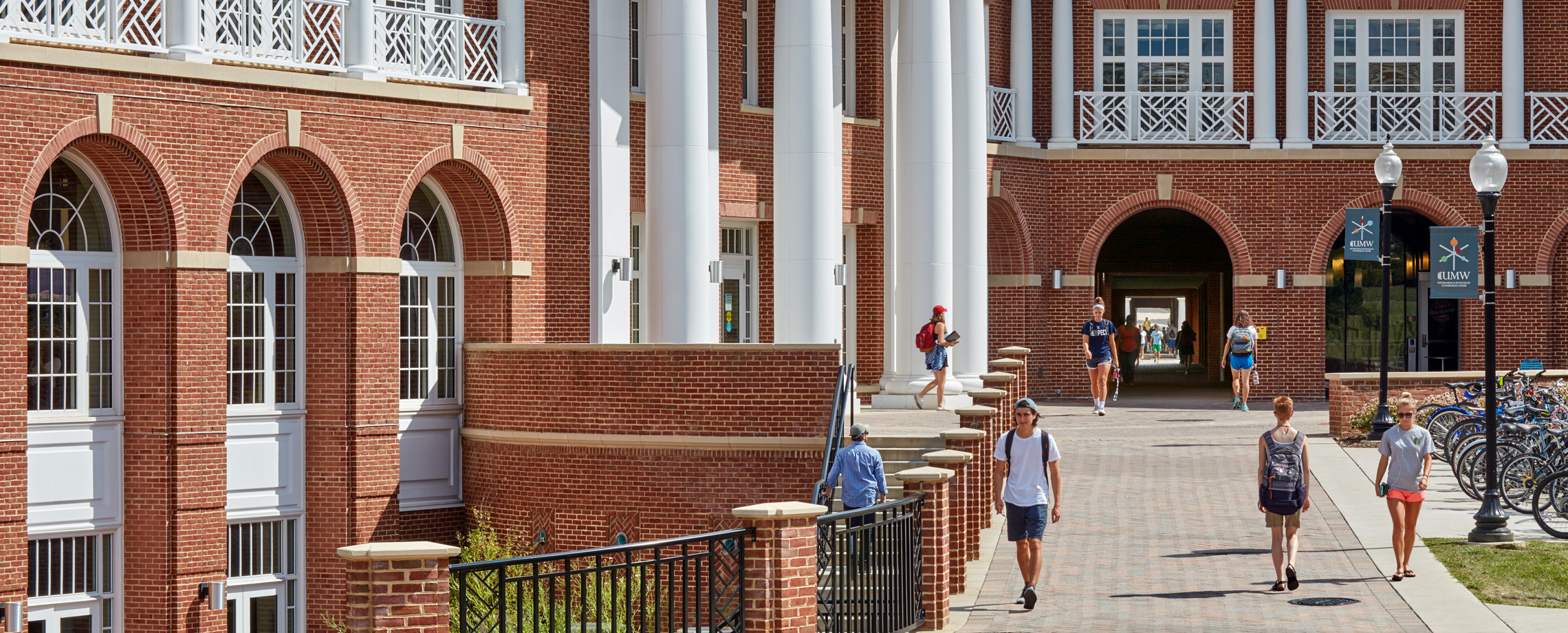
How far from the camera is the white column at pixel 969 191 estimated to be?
25484 millimetres

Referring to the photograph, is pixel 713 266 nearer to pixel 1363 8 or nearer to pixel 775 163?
→ pixel 775 163

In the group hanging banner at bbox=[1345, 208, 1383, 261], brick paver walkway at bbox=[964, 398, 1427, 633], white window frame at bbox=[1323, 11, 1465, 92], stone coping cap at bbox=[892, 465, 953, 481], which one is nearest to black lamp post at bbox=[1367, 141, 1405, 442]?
hanging banner at bbox=[1345, 208, 1383, 261]

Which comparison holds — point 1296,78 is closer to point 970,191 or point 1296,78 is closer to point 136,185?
point 970,191

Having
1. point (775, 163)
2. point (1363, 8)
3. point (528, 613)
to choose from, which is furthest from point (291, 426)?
point (1363, 8)

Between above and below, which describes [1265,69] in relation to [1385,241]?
above

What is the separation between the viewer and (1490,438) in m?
16.2

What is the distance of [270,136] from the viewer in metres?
19.7

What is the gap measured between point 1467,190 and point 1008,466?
810 inches

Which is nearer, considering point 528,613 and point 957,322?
point 528,613

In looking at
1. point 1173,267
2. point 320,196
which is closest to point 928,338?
point 320,196

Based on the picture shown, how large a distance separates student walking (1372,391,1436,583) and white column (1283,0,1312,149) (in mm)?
17573

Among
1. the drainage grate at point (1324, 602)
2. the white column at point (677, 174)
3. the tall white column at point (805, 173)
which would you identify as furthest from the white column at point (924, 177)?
the drainage grate at point (1324, 602)

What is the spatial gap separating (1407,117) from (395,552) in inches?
1020

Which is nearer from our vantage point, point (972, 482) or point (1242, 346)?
point (972, 482)
